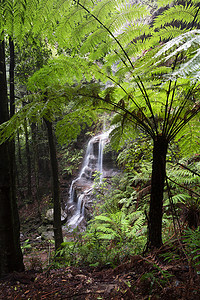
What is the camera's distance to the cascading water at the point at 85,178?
9.68 metres

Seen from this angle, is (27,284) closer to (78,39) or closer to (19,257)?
(19,257)

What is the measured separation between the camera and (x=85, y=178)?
12.1 metres

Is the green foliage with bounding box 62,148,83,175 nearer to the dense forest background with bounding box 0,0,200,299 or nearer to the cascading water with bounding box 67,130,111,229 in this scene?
the cascading water with bounding box 67,130,111,229

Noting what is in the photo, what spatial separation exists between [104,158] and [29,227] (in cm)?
607

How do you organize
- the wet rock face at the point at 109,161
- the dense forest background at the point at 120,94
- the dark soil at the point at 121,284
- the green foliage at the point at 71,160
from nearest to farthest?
the dark soil at the point at 121,284 → the dense forest background at the point at 120,94 → the wet rock face at the point at 109,161 → the green foliage at the point at 71,160

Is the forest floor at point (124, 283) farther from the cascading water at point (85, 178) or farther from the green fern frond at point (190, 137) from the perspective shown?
the cascading water at point (85, 178)

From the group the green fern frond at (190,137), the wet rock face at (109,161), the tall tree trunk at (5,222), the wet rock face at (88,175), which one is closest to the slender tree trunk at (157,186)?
the green fern frond at (190,137)

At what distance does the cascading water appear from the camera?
9.68 metres

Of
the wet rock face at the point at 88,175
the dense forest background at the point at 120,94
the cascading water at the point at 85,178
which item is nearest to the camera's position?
the dense forest background at the point at 120,94

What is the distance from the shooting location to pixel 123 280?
1370mm

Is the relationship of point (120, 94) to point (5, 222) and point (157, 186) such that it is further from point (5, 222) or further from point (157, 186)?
point (5, 222)

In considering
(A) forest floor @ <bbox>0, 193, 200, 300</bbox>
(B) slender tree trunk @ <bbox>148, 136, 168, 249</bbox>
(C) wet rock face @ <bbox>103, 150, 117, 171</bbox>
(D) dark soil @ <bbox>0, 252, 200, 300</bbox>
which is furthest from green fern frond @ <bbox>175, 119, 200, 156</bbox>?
(C) wet rock face @ <bbox>103, 150, 117, 171</bbox>

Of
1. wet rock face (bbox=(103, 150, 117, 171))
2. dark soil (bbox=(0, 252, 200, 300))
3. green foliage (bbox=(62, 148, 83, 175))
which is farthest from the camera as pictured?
green foliage (bbox=(62, 148, 83, 175))

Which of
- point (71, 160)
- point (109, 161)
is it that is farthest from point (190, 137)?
point (71, 160)
